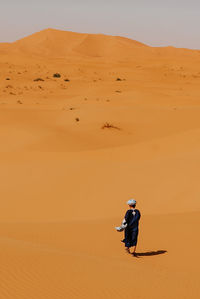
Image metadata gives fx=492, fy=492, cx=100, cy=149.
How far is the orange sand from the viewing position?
6.36 m

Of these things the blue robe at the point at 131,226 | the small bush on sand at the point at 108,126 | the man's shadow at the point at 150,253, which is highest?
the small bush on sand at the point at 108,126

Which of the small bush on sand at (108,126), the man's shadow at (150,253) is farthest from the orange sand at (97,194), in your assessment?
the small bush on sand at (108,126)

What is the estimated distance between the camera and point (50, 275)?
6.22m

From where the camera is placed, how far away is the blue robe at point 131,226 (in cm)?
826

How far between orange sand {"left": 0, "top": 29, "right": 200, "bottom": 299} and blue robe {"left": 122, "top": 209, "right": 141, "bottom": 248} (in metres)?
0.28

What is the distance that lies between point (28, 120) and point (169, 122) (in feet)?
26.8

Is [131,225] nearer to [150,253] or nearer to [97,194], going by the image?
[150,253]

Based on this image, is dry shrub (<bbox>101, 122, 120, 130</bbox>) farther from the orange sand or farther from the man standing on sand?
the man standing on sand

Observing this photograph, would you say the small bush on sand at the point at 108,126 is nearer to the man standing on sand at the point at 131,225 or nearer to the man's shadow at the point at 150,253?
the man's shadow at the point at 150,253

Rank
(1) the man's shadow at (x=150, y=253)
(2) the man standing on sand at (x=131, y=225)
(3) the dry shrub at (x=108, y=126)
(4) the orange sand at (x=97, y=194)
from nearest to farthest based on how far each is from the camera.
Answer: (4) the orange sand at (x=97, y=194)
(2) the man standing on sand at (x=131, y=225)
(1) the man's shadow at (x=150, y=253)
(3) the dry shrub at (x=108, y=126)

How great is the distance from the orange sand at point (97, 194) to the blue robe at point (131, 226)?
282mm

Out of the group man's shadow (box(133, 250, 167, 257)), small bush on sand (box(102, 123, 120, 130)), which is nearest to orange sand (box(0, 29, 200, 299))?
man's shadow (box(133, 250, 167, 257))

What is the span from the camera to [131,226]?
827cm

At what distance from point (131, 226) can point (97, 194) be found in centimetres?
544
